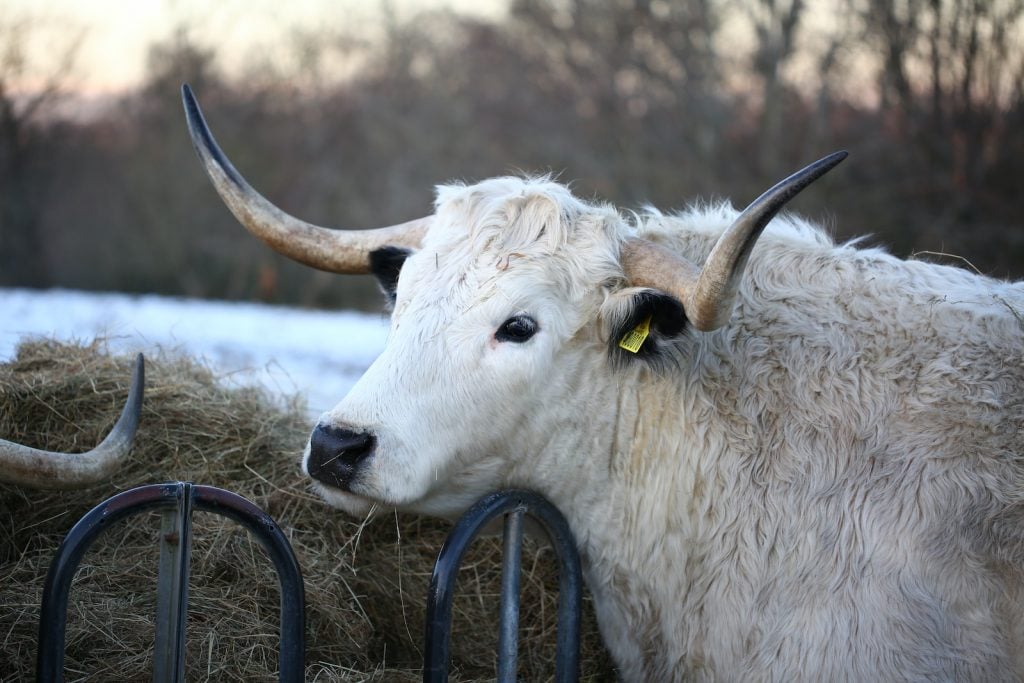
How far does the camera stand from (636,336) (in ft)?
11.0

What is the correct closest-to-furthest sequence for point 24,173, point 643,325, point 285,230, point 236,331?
point 643,325
point 285,230
point 236,331
point 24,173

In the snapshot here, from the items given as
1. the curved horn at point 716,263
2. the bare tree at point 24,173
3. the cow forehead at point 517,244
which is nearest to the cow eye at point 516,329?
the cow forehead at point 517,244

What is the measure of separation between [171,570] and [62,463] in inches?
22.1

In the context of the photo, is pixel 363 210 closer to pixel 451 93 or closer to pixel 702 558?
pixel 451 93

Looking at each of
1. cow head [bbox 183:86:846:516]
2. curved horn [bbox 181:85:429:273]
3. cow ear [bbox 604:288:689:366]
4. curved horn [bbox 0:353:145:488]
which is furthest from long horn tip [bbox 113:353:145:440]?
cow ear [bbox 604:288:689:366]

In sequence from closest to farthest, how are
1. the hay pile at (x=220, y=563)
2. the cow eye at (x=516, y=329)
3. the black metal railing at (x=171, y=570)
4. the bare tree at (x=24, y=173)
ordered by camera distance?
the black metal railing at (x=171, y=570) < the cow eye at (x=516, y=329) < the hay pile at (x=220, y=563) < the bare tree at (x=24, y=173)

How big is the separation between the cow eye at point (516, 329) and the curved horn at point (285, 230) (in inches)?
34.9

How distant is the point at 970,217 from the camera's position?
13.3 metres

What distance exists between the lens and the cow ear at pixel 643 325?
3297 mm

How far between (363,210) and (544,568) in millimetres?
20202

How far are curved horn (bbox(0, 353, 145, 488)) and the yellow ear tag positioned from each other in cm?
175

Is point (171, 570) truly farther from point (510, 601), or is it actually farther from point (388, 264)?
point (388, 264)

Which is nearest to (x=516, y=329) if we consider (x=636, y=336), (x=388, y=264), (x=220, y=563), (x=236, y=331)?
(x=636, y=336)

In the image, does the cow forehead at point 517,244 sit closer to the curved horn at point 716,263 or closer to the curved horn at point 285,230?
the curved horn at point 716,263
